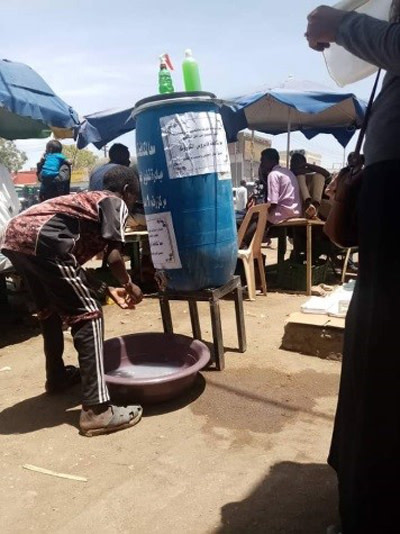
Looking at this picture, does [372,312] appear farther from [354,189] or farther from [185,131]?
[185,131]

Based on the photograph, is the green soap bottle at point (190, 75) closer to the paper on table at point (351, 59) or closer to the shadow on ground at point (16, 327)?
the paper on table at point (351, 59)

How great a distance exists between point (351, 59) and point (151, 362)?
243 cm

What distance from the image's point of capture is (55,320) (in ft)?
10.9

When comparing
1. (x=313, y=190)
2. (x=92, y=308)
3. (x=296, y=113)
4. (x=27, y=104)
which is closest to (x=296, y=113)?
(x=296, y=113)

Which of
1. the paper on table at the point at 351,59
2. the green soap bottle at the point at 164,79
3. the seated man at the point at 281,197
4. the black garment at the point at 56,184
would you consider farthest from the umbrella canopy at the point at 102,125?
the paper on table at the point at 351,59

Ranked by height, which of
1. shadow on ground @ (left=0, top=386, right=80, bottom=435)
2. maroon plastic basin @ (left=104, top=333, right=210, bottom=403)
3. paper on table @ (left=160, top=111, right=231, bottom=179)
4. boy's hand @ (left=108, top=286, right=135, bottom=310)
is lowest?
shadow on ground @ (left=0, top=386, right=80, bottom=435)

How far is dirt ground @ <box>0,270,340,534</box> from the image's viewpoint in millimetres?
2094

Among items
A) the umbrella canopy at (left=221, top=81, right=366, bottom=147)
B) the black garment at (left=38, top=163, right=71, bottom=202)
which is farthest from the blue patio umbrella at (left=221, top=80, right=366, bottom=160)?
the black garment at (left=38, top=163, right=71, bottom=202)

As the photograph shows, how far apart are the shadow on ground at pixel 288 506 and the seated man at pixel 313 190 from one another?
4.18 meters

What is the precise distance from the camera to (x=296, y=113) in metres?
9.20

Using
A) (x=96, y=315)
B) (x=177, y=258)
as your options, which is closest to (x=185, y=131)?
(x=177, y=258)

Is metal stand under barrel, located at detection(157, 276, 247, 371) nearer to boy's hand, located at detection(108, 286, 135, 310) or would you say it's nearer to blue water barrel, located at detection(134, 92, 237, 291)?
blue water barrel, located at detection(134, 92, 237, 291)

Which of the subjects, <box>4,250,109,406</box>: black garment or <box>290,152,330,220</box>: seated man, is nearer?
<box>4,250,109,406</box>: black garment

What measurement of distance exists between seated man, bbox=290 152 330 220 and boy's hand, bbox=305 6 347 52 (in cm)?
462
